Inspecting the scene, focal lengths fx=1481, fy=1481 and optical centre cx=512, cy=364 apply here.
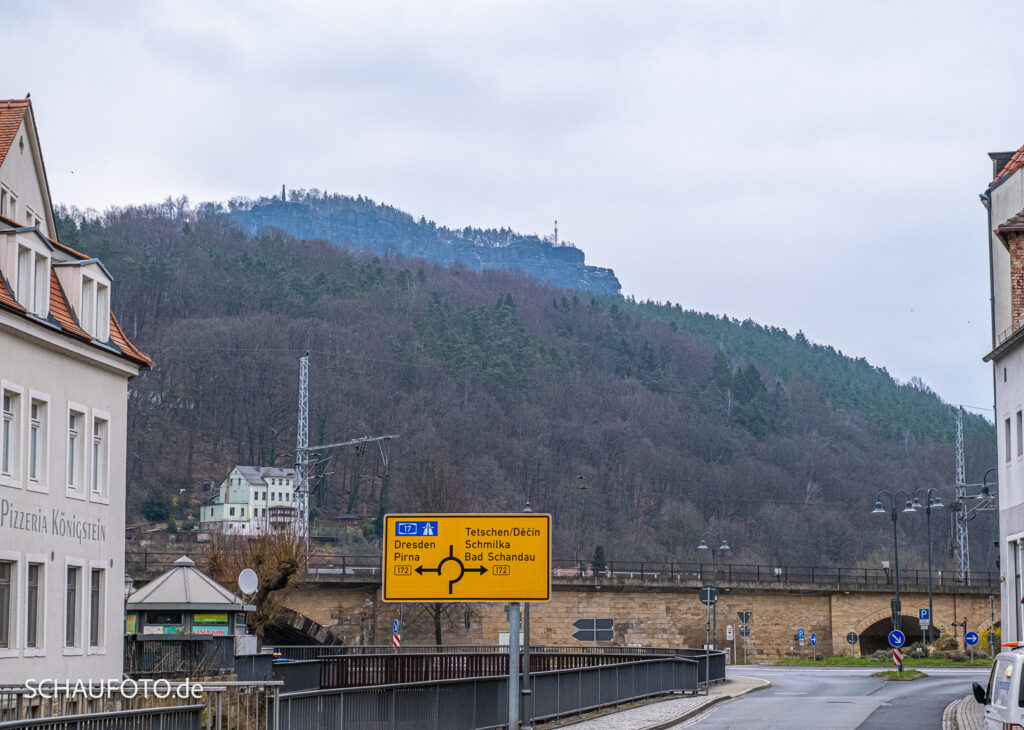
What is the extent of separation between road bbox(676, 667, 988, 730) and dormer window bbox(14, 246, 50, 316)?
1456cm

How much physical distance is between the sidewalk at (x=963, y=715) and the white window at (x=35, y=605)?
1674 centimetres

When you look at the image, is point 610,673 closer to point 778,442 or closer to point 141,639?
point 141,639

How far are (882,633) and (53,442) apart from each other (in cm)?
6124

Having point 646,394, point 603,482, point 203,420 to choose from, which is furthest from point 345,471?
point 646,394

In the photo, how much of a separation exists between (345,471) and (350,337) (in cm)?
2277

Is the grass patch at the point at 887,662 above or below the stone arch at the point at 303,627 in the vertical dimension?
below

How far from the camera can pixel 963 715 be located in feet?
97.0

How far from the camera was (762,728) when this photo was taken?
2600cm

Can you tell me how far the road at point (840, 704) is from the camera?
90.2 ft

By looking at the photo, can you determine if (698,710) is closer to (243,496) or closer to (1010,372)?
(1010,372)

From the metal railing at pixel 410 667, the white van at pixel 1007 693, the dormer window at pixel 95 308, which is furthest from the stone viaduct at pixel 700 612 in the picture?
the white van at pixel 1007 693

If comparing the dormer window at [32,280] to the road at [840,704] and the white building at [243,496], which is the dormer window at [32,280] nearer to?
the road at [840,704]

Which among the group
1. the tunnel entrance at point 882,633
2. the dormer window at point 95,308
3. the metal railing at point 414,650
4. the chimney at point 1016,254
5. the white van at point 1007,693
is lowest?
the tunnel entrance at point 882,633

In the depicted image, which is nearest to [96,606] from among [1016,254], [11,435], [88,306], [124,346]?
[11,435]
